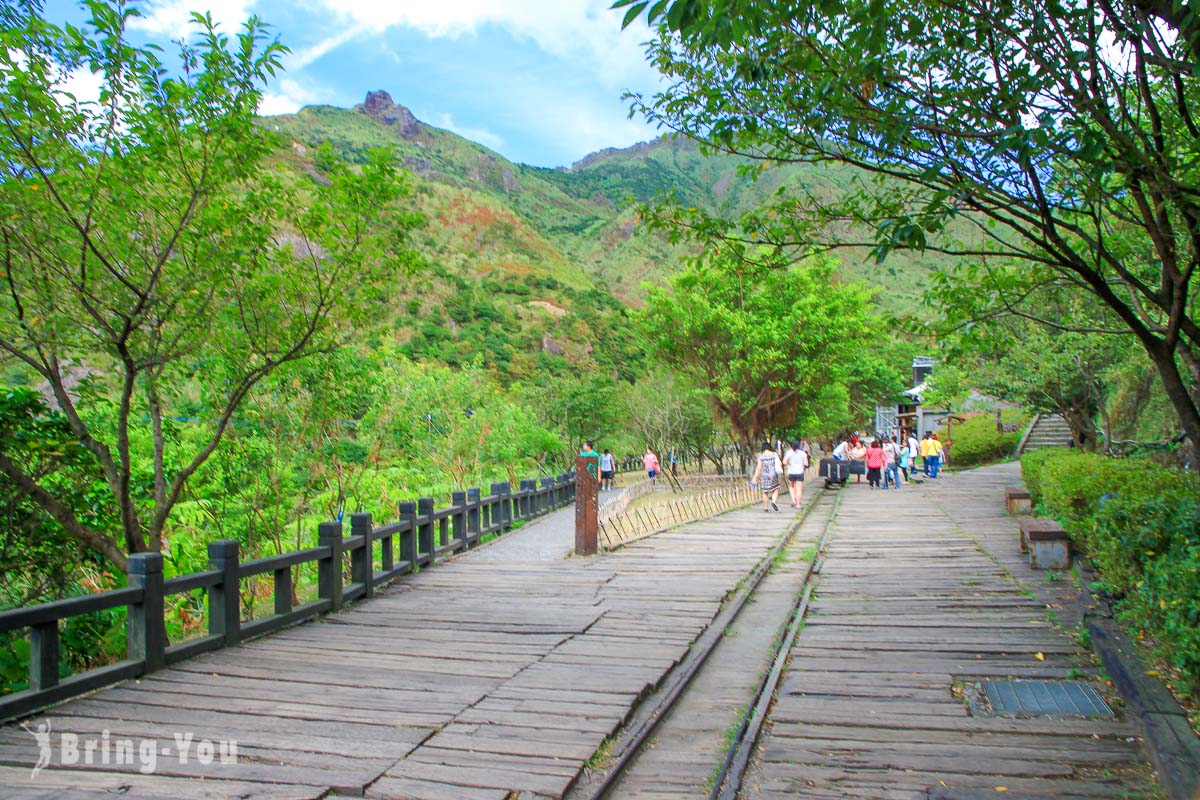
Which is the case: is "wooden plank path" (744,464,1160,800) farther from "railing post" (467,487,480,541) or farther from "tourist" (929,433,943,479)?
"tourist" (929,433,943,479)

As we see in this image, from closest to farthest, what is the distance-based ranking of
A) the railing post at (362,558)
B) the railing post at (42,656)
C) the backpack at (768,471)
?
the railing post at (42,656), the railing post at (362,558), the backpack at (768,471)

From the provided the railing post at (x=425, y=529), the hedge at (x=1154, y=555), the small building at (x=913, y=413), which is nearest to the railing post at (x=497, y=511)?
the railing post at (x=425, y=529)

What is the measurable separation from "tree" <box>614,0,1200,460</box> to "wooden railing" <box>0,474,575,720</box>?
487cm

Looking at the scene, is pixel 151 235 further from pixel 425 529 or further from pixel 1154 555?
pixel 1154 555

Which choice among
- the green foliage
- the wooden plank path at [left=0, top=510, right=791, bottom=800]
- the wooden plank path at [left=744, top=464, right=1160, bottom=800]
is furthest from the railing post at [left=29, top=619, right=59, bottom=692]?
the green foliage

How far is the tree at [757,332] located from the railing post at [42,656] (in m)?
23.7

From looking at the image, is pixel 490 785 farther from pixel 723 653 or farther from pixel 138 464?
pixel 138 464

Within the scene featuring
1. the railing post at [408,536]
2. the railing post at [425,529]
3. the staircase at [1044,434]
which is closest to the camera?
the railing post at [408,536]

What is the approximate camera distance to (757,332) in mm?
27859

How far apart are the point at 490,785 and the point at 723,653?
331 centimetres

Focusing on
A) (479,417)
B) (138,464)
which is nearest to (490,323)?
(479,417)

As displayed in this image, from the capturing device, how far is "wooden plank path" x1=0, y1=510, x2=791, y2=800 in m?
4.06

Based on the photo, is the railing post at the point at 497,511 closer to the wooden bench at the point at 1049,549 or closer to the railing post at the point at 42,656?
the wooden bench at the point at 1049,549

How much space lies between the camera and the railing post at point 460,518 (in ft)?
42.4
